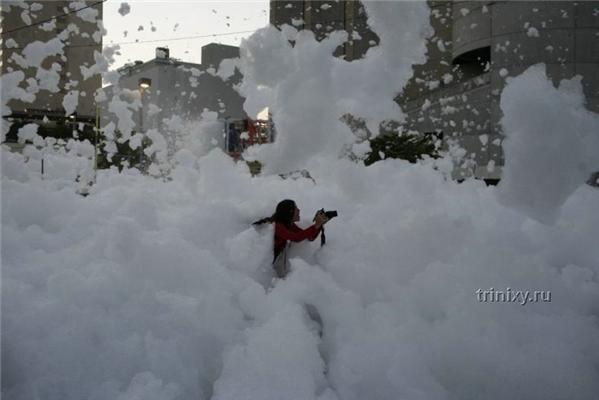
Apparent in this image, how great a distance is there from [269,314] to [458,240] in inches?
86.5

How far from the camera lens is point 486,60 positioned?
85.6 ft

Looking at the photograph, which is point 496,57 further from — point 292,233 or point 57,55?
point 57,55

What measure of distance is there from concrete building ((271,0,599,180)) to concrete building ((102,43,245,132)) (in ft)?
50.3

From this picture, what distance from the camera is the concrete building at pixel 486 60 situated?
22.1 meters

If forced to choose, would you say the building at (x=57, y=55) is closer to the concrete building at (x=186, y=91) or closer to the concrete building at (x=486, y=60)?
the concrete building at (x=186, y=91)

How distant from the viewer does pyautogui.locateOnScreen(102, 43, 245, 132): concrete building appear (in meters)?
40.8

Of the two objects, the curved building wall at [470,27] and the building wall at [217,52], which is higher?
the building wall at [217,52]

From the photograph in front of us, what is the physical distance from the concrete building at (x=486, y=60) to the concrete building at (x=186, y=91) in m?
15.3

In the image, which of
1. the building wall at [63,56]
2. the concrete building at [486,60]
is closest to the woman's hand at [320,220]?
the concrete building at [486,60]

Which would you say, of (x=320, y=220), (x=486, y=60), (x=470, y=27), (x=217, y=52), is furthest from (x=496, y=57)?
(x=217, y=52)

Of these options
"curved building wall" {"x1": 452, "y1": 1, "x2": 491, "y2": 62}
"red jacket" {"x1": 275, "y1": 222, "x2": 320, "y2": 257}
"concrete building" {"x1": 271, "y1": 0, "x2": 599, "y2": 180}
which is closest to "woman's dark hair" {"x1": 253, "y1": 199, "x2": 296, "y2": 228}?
"red jacket" {"x1": 275, "y1": 222, "x2": 320, "y2": 257}

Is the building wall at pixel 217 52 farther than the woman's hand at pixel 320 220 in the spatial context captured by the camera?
Yes

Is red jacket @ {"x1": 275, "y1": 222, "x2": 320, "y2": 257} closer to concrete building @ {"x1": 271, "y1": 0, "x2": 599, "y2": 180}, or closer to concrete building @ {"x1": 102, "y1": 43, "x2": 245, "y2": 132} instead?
concrete building @ {"x1": 271, "y1": 0, "x2": 599, "y2": 180}

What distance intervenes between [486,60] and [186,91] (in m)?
24.1
